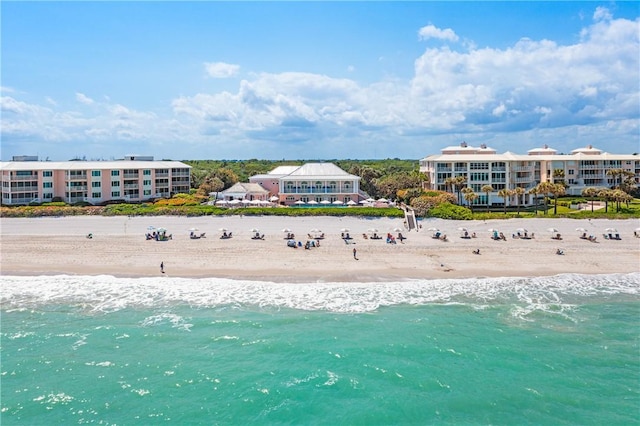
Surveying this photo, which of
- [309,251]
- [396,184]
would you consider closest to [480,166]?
[396,184]

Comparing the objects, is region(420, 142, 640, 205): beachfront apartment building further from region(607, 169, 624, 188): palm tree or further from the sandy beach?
the sandy beach

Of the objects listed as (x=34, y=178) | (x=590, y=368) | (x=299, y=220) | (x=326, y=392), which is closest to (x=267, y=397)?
(x=326, y=392)

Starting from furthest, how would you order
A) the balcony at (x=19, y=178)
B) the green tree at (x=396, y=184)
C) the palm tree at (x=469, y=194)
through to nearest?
the green tree at (x=396, y=184)
the balcony at (x=19, y=178)
the palm tree at (x=469, y=194)

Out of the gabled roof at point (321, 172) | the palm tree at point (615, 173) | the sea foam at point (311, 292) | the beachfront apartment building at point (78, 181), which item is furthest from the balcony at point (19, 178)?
the palm tree at point (615, 173)

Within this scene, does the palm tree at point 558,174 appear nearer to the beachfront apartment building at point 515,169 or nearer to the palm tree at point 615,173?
the beachfront apartment building at point 515,169

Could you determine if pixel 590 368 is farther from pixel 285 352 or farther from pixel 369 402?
pixel 285 352

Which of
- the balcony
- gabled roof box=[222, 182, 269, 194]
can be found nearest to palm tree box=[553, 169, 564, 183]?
gabled roof box=[222, 182, 269, 194]
